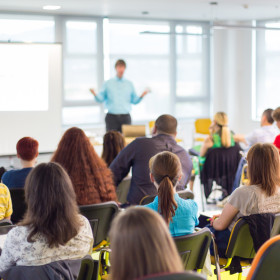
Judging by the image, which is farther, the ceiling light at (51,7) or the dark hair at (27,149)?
the ceiling light at (51,7)

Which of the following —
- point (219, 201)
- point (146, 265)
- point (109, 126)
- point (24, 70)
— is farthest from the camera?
point (109, 126)

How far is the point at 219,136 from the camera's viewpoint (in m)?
6.39

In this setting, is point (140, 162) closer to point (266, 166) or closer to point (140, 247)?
point (266, 166)

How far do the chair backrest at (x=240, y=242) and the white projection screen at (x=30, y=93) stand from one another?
598cm

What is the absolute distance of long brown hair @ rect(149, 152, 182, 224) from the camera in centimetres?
281

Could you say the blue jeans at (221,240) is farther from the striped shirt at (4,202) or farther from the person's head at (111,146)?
the person's head at (111,146)

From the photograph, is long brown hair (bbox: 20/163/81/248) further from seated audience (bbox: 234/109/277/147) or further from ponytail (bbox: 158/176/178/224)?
seated audience (bbox: 234/109/277/147)

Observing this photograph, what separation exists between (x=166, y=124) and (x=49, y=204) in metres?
A: 2.27

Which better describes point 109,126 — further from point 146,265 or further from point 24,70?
point 146,265

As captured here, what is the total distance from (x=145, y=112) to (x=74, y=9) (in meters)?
2.82

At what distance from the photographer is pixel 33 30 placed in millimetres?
9492

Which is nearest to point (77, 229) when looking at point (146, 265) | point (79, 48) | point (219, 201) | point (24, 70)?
point (146, 265)

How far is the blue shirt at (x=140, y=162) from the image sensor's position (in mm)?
4324

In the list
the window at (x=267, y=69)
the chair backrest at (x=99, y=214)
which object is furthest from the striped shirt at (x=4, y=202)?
the window at (x=267, y=69)
